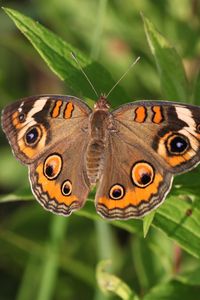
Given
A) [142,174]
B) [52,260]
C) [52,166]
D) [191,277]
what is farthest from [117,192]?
[52,260]

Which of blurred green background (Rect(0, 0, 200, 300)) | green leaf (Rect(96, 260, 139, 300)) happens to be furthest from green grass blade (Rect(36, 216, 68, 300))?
green leaf (Rect(96, 260, 139, 300))

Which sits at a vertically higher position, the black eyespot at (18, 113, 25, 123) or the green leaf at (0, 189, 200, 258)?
the green leaf at (0, 189, 200, 258)

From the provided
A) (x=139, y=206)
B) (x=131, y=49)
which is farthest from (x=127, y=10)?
(x=139, y=206)

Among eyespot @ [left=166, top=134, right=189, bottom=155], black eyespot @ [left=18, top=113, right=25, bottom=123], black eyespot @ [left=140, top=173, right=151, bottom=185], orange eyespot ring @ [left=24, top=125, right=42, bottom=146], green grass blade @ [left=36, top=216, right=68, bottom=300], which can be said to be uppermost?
eyespot @ [left=166, top=134, right=189, bottom=155]

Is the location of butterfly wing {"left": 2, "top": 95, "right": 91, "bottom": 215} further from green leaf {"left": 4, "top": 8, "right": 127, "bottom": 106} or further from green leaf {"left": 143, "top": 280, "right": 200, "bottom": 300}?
green leaf {"left": 143, "top": 280, "right": 200, "bottom": 300}

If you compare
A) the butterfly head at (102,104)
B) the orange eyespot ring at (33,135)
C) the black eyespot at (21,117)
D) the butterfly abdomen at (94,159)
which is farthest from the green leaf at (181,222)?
the black eyespot at (21,117)

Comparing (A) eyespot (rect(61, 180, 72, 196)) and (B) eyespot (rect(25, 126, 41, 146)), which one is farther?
(B) eyespot (rect(25, 126, 41, 146))

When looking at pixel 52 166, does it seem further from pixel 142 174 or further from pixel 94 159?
pixel 142 174

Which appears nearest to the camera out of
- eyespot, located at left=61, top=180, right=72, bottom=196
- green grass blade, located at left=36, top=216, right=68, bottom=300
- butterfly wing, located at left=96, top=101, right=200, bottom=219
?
butterfly wing, located at left=96, top=101, right=200, bottom=219
